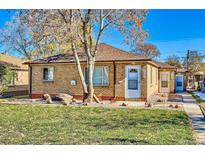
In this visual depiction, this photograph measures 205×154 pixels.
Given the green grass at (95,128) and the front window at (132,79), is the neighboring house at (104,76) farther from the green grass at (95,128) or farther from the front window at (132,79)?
the green grass at (95,128)

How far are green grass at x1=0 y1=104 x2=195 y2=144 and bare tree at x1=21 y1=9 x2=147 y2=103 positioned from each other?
13.9 ft

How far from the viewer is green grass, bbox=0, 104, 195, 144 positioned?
273 inches

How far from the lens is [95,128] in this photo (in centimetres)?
835

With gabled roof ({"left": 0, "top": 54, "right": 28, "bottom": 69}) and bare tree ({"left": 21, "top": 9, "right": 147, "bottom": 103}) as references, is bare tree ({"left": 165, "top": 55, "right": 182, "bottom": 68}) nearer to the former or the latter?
gabled roof ({"left": 0, "top": 54, "right": 28, "bottom": 69})

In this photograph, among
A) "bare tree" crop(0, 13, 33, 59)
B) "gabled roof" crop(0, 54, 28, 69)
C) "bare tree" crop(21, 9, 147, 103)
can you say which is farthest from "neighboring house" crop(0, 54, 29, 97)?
"bare tree" crop(21, 9, 147, 103)

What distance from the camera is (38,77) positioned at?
61.3ft

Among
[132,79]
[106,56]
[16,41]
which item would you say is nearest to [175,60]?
[16,41]

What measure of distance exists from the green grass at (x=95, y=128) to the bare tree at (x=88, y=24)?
13.9 feet

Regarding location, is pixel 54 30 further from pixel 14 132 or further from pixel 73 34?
pixel 14 132

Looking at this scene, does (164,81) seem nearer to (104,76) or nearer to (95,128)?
(104,76)

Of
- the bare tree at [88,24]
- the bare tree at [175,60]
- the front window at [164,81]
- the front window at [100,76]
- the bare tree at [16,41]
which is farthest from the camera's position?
the bare tree at [175,60]

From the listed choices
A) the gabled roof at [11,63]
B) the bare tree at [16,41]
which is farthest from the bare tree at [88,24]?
the bare tree at [16,41]

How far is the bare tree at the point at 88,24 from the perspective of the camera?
45.8 feet
